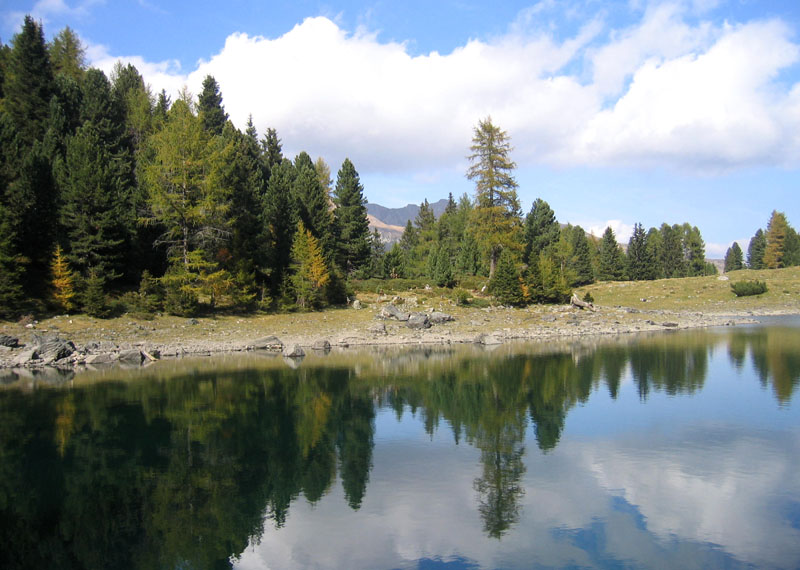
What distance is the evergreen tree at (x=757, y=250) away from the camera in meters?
117

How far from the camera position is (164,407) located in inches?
942

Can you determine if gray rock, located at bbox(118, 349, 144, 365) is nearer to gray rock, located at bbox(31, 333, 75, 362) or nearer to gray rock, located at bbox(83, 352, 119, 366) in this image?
gray rock, located at bbox(83, 352, 119, 366)

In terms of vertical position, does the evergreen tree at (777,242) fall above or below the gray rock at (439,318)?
above

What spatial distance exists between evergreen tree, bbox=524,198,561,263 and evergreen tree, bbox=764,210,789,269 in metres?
48.4

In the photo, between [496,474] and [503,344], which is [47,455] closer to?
[496,474]

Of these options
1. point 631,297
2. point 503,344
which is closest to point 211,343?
point 503,344

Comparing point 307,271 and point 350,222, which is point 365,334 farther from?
point 350,222

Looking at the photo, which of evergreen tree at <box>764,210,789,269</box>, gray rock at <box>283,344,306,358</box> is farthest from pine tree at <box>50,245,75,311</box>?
evergreen tree at <box>764,210,789,269</box>

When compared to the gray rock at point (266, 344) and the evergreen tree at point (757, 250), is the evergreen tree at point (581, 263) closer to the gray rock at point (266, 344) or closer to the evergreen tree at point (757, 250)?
the evergreen tree at point (757, 250)

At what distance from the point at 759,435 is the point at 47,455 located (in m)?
23.4

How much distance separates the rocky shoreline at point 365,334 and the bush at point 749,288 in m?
11.5

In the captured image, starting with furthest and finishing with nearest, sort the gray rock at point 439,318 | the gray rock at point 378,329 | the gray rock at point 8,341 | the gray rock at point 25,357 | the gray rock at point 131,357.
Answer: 1. the gray rock at point 439,318
2. the gray rock at point 378,329
3. the gray rock at point 131,357
4. the gray rock at point 8,341
5. the gray rock at point 25,357

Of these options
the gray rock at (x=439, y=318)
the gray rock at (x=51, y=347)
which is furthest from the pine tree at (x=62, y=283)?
the gray rock at (x=439, y=318)

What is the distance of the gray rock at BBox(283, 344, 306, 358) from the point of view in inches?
1497
